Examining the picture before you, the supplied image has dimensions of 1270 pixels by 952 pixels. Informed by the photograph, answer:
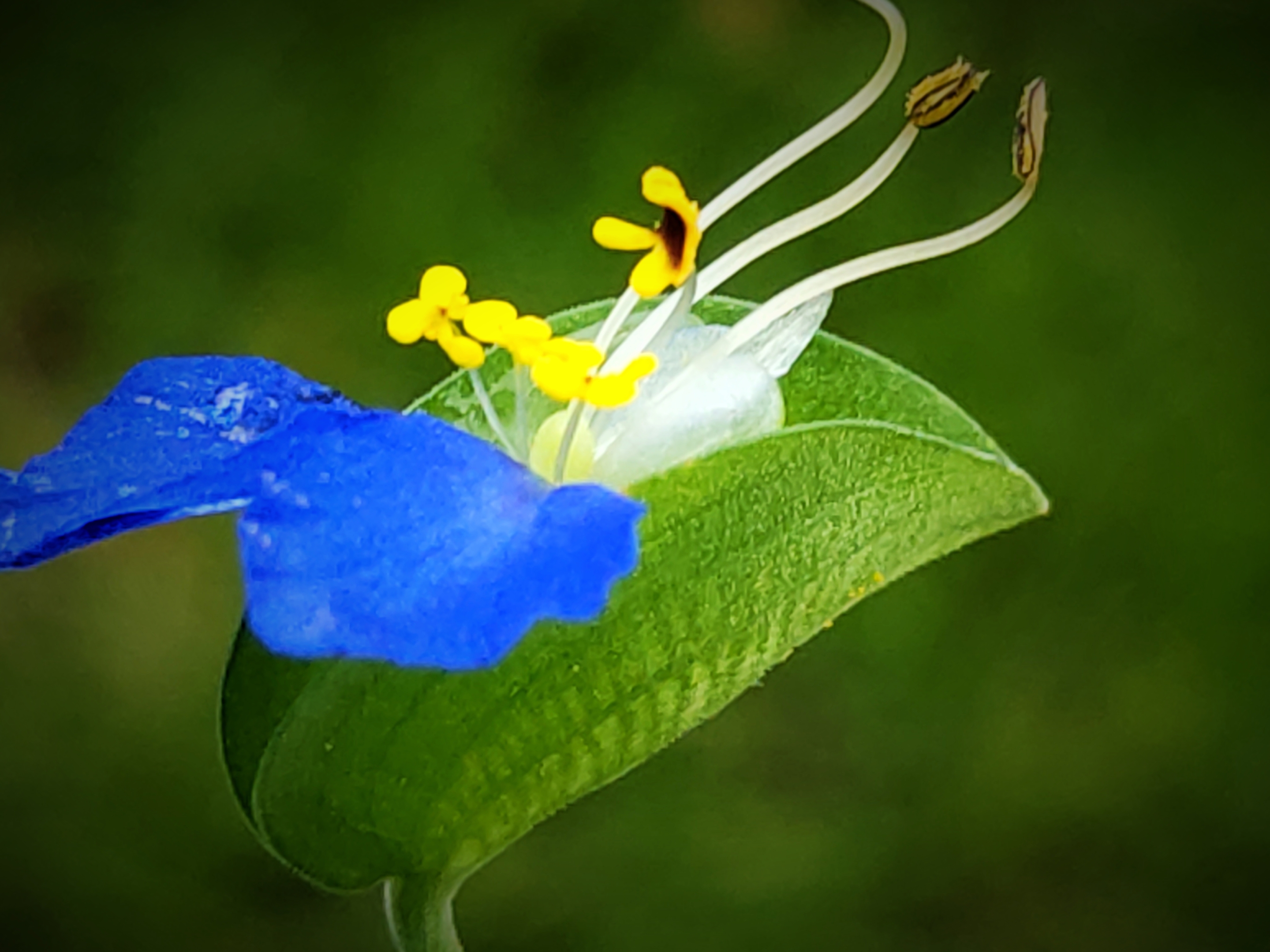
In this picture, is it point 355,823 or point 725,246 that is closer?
point 355,823

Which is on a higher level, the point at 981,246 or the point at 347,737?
the point at 981,246

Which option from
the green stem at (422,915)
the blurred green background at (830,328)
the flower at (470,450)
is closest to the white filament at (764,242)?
the flower at (470,450)

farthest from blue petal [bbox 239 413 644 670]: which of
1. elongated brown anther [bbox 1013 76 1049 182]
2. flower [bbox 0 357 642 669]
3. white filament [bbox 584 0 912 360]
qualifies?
elongated brown anther [bbox 1013 76 1049 182]

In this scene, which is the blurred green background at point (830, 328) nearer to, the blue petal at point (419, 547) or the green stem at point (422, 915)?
the green stem at point (422, 915)

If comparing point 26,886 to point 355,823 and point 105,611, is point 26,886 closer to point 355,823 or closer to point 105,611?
point 105,611

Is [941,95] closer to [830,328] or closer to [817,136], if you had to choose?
[817,136]

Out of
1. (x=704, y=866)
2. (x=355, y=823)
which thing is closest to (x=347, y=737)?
(x=355, y=823)
